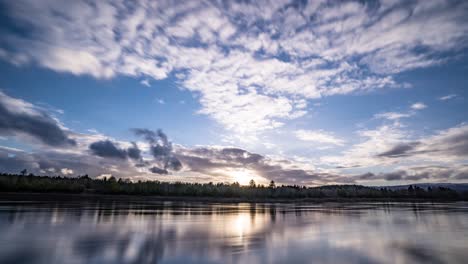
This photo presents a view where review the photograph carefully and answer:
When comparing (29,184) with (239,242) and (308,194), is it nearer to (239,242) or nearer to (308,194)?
(239,242)

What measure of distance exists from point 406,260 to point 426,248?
4401mm

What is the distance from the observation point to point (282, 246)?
48.6ft

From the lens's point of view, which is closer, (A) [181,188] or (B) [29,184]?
(B) [29,184]

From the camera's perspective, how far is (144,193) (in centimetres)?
12094

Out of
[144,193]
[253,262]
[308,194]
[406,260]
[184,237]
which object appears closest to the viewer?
[253,262]

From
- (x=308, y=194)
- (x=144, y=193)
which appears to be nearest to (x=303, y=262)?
(x=144, y=193)

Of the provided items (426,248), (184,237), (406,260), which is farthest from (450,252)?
(184,237)

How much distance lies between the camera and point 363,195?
176250 millimetres

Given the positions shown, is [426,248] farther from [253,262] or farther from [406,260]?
[253,262]

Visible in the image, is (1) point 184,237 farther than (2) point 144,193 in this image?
No

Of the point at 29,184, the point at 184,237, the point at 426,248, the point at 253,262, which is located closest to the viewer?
the point at 253,262

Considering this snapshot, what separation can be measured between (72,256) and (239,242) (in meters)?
8.92

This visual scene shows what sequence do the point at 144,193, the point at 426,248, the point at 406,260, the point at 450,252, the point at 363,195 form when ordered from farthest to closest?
the point at 363,195 < the point at 144,193 < the point at 426,248 < the point at 450,252 < the point at 406,260

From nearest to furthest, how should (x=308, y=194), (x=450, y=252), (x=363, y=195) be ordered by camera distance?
(x=450, y=252), (x=308, y=194), (x=363, y=195)
